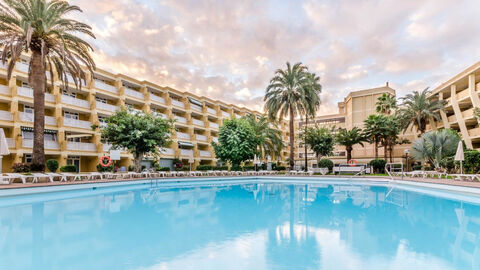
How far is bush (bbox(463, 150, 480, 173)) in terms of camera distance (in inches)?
860

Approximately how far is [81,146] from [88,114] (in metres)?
4.47

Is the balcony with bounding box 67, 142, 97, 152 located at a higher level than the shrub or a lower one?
higher

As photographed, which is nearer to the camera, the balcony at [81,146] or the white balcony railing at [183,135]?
the balcony at [81,146]

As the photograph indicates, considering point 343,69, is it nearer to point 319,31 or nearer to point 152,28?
point 319,31

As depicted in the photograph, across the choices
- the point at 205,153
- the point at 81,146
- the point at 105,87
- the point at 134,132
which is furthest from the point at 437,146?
→ the point at 105,87

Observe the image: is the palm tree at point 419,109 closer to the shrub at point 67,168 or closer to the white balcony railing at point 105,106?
the white balcony railing at point 105,106

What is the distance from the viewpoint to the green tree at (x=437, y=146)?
84.4ft

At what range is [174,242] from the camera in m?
6.17

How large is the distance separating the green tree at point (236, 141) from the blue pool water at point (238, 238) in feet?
66.5

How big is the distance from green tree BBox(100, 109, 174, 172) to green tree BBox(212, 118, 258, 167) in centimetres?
859

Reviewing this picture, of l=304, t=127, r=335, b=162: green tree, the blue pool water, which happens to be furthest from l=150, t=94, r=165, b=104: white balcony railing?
the blue pool water

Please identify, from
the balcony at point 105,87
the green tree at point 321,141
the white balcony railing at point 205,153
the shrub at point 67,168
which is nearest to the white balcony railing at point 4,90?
the balcony at point 105,87

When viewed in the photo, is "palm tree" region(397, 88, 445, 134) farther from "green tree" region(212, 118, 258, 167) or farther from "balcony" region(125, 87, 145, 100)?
"balcony" region(125, 87, 145, 100)

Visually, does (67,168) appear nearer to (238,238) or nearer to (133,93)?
(133,93)
